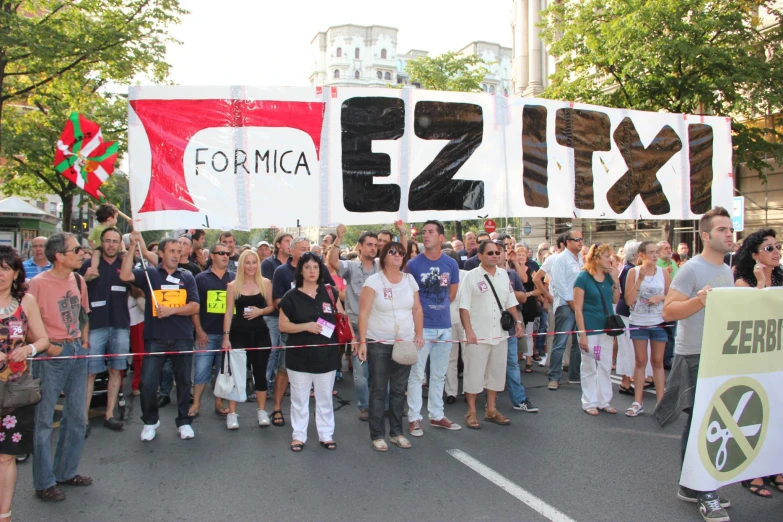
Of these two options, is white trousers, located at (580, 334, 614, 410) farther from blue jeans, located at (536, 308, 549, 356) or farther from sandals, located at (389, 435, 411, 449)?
blue jeans, located at (536, 308, 549, 356)

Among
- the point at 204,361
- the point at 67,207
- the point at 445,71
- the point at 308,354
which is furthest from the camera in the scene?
the point at 445,71

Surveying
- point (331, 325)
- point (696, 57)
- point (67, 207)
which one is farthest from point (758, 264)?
point (67, 207)

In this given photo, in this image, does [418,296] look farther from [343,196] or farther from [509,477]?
[509,477]

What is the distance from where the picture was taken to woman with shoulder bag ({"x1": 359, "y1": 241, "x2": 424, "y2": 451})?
5547 mm

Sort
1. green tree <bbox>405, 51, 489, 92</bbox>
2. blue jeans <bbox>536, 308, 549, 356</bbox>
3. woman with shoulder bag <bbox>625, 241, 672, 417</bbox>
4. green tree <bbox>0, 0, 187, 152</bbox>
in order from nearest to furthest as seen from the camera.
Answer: woman with shoulder bag <bbox>625, 241, 672, 417</bbox> → blue jeans <bbox>536, 308, 549, 356</bbox> → green tree <bbox>0, 0, 187, 152</bbox> → green tree <bbox>405, 51, 489, 92</bbox>

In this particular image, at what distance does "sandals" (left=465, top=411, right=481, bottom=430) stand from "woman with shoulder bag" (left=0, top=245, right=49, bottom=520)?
398 centimetres

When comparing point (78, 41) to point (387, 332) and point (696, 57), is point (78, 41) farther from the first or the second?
point (696, 57)

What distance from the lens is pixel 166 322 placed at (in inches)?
229

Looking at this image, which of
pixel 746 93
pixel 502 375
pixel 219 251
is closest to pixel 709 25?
pixel 746 93

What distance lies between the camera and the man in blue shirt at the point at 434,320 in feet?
19.7

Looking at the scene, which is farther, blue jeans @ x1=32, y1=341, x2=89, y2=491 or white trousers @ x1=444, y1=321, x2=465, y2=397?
white trousers @ x1=444, y1=321, x2=465, y2=397

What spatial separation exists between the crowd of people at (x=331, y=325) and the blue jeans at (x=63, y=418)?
1 cm

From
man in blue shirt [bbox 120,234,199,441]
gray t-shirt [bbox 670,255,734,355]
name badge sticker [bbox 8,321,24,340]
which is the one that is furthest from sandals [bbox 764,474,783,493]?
name badge sticker [bbox 8,321,24,340]

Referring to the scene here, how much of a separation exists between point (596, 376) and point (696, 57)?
45.7 feet
